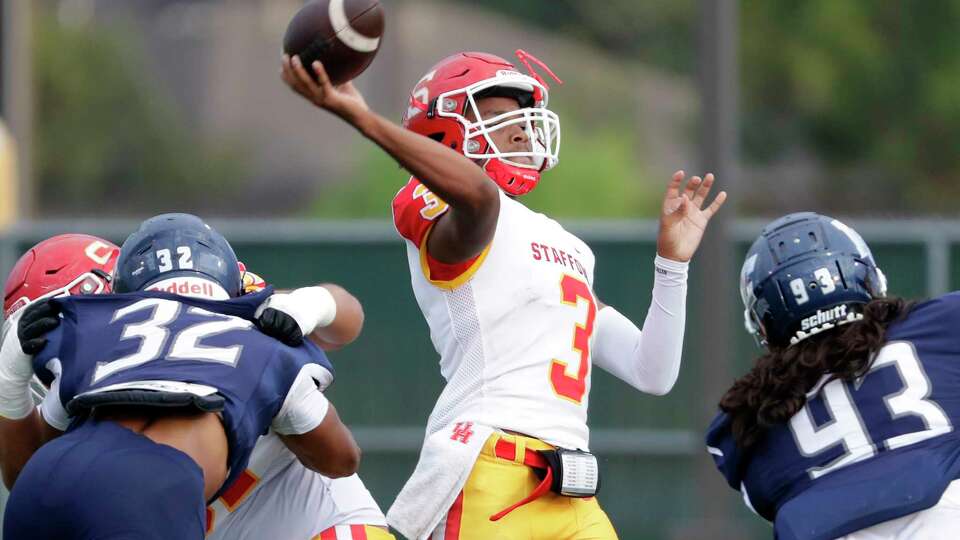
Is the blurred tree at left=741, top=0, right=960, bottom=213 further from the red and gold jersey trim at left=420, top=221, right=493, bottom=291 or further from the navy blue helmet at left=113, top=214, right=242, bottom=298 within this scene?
the navy blue helmet at left=113, top=214, right=242, bottom=298

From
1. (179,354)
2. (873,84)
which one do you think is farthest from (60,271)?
(873,84)

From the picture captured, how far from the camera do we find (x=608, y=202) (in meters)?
20.0

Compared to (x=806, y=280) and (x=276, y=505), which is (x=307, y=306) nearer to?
(x=276, y=505)

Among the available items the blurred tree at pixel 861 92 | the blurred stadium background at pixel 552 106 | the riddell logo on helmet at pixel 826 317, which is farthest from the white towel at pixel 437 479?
the blurred tree at pixel 861 92

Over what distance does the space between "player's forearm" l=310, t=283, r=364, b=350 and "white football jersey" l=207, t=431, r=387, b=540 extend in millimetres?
351

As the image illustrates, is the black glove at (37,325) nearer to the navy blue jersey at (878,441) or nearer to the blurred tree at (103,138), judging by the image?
the navy blue jersey at (878,441)

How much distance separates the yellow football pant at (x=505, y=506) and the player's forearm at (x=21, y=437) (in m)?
1.23

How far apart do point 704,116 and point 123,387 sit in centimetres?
535

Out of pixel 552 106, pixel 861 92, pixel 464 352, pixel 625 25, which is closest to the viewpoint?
pixel 464 352

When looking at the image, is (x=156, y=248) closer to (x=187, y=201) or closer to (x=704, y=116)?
(x=704, y=116)

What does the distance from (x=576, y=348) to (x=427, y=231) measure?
59cm

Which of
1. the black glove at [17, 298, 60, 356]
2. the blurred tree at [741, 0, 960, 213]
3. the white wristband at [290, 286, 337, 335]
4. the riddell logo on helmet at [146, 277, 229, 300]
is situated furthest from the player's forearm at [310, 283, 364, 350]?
the blurred tree at [741, 0, 960, 213]

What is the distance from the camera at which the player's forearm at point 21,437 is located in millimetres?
4551

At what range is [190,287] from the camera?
14.1ft
